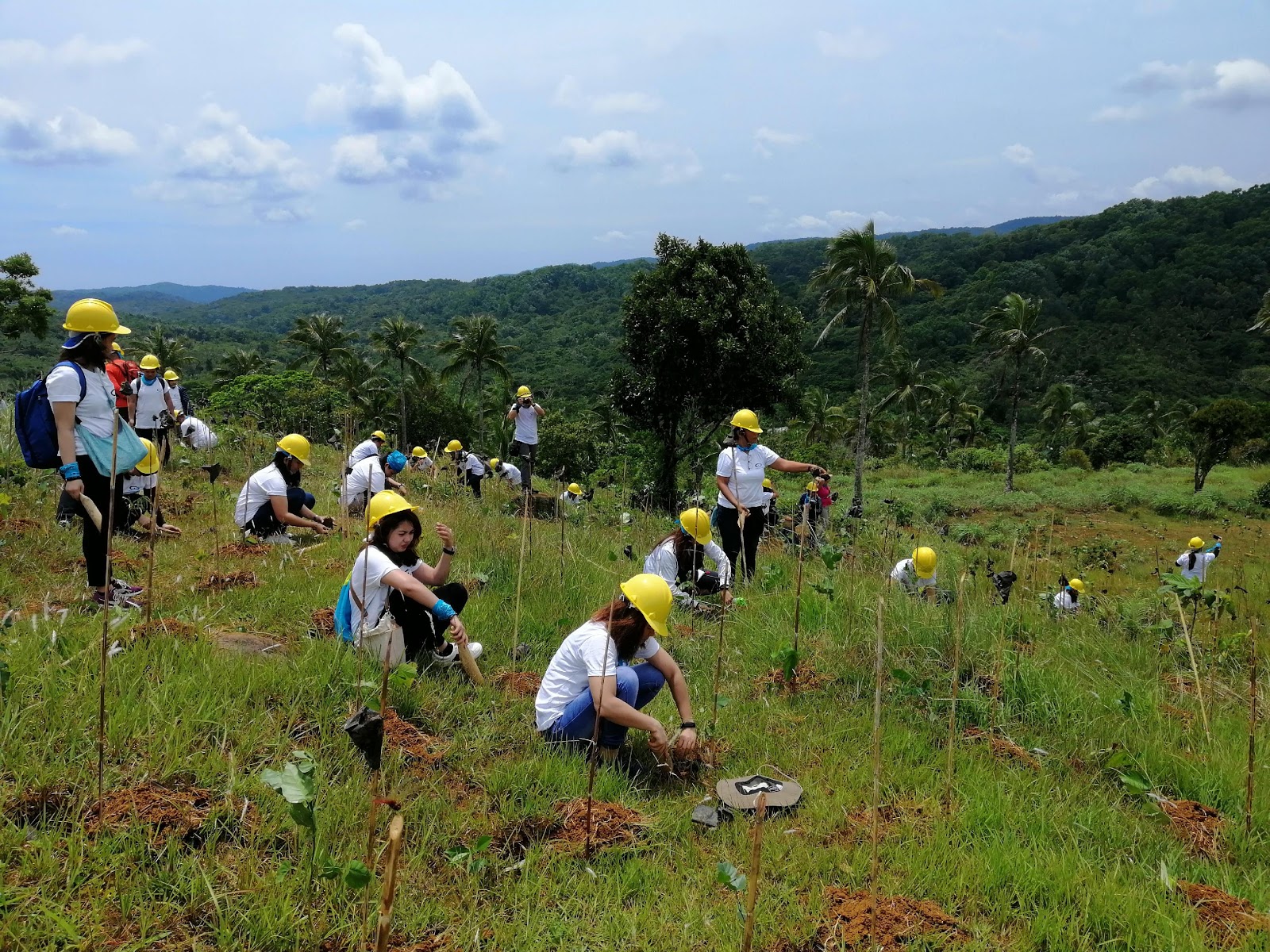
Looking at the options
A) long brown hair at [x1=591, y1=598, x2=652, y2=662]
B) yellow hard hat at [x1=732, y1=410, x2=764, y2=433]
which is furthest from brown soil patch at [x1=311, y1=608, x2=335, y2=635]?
yellow hard hat at [x1=732, y1=410, x2=764, y2=433]

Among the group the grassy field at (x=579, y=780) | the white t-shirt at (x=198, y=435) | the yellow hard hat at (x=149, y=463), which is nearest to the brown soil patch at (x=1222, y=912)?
the grassy field at (x=579, y=780)

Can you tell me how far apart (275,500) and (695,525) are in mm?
3420

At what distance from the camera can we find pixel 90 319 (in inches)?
148

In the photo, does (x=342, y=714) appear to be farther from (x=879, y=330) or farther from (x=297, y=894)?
(x=879, y=330)

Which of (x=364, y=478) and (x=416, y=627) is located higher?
(x=364, y=478)

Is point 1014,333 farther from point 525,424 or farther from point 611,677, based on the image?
point 611,677

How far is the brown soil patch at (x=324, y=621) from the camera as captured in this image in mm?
4051

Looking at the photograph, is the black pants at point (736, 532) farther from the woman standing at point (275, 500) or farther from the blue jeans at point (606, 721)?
the woman standing at point (275, 500)

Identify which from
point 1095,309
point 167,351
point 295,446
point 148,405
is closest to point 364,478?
point 295,446

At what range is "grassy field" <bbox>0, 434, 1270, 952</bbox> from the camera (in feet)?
7.20

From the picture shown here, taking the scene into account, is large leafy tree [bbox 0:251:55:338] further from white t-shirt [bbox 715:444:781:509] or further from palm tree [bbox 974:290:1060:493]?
palm tree [bbox 974:290:1060:493]

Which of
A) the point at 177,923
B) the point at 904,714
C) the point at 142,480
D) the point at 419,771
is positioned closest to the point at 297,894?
the point at 177,923

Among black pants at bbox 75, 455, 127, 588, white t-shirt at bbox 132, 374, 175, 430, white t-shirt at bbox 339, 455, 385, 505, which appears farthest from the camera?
white t-shirt at bbox 132, 374, 175, 430

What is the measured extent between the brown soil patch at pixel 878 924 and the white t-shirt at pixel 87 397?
3.94 m
